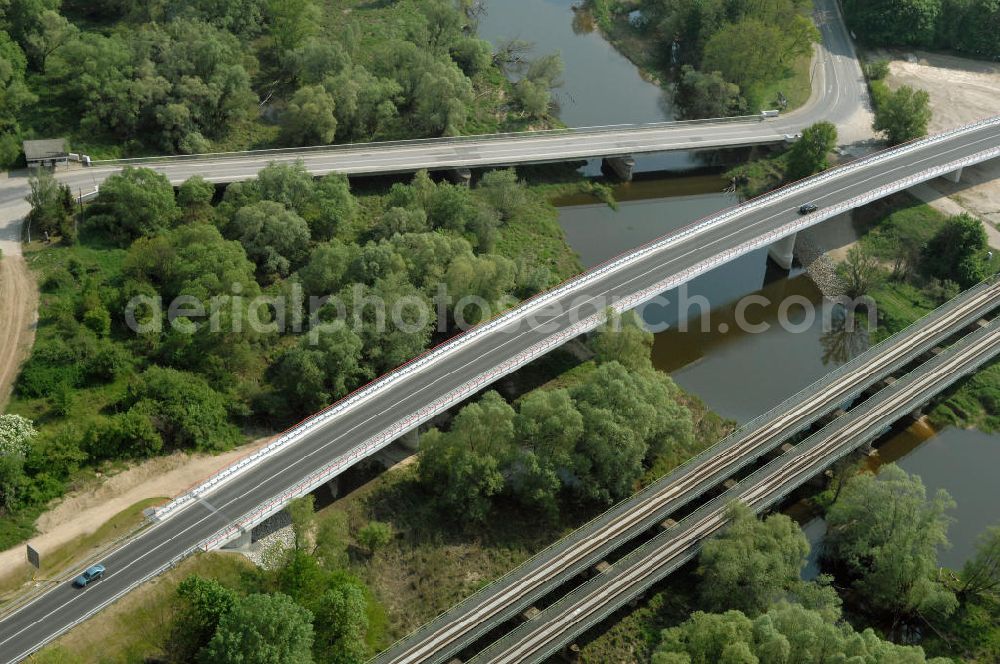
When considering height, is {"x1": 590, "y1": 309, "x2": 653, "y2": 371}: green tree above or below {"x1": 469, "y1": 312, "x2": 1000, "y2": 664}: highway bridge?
above

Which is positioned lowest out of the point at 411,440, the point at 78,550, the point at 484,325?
the point at 411,440

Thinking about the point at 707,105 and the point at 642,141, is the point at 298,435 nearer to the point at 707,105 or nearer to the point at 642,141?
the point at 642,141

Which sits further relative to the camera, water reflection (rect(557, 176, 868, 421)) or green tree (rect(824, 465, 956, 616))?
water reflection (rect(557, 176, 868, 421))

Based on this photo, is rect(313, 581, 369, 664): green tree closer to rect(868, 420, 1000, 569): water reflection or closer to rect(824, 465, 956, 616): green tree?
rect(824, 465, 956, 616): green tree

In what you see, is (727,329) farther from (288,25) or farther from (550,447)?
(288,25)

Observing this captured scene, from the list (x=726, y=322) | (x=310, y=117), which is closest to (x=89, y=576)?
(x=310, y=117)

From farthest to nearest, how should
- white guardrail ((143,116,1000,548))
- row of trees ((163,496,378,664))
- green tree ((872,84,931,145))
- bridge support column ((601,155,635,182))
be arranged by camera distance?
1. green tree ((872,84,931,145))
2. bridge support column ((601,155,635,182))
3. white guardrail ((143,116,1000,548))
4. row of trees ((163,496,378,664))

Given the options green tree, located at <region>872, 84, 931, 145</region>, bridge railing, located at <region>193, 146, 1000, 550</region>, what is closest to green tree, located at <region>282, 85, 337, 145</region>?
bridge railing, located at <region>193, 146, 1000, 550</region>
